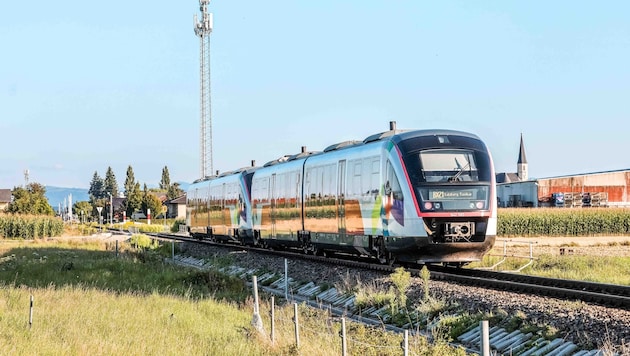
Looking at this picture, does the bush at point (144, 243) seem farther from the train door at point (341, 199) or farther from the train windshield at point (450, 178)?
the train windshield at point (450, 178)

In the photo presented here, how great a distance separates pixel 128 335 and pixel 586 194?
61.4 meters

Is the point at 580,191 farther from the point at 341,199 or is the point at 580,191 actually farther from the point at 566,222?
the point at 341,199

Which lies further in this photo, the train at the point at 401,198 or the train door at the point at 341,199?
the train door at the point at 341,199

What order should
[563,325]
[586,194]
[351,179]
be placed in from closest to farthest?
1. [563,325]
2. [351,179]
3. [586,194]

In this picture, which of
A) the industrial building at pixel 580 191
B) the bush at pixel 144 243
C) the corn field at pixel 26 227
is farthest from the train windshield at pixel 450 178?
the industrial building at pixel 580 191

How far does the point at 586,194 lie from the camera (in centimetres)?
6956

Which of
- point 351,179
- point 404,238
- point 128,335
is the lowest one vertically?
point 128,335

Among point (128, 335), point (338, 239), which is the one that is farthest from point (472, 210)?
point (128, 335)

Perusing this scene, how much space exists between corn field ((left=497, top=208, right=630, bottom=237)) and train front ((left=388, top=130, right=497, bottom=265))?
122 feet

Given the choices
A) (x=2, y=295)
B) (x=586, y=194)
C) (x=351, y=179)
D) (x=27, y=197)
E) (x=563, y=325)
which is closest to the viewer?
(x=563, y=325)

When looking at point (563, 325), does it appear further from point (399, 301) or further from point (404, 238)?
point (404, 238)

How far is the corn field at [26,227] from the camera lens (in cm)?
5781

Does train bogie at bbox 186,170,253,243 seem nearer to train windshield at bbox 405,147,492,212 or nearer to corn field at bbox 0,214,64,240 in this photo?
corn field at bbox 0,214,64,240

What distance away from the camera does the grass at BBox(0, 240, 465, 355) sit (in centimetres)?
1214
